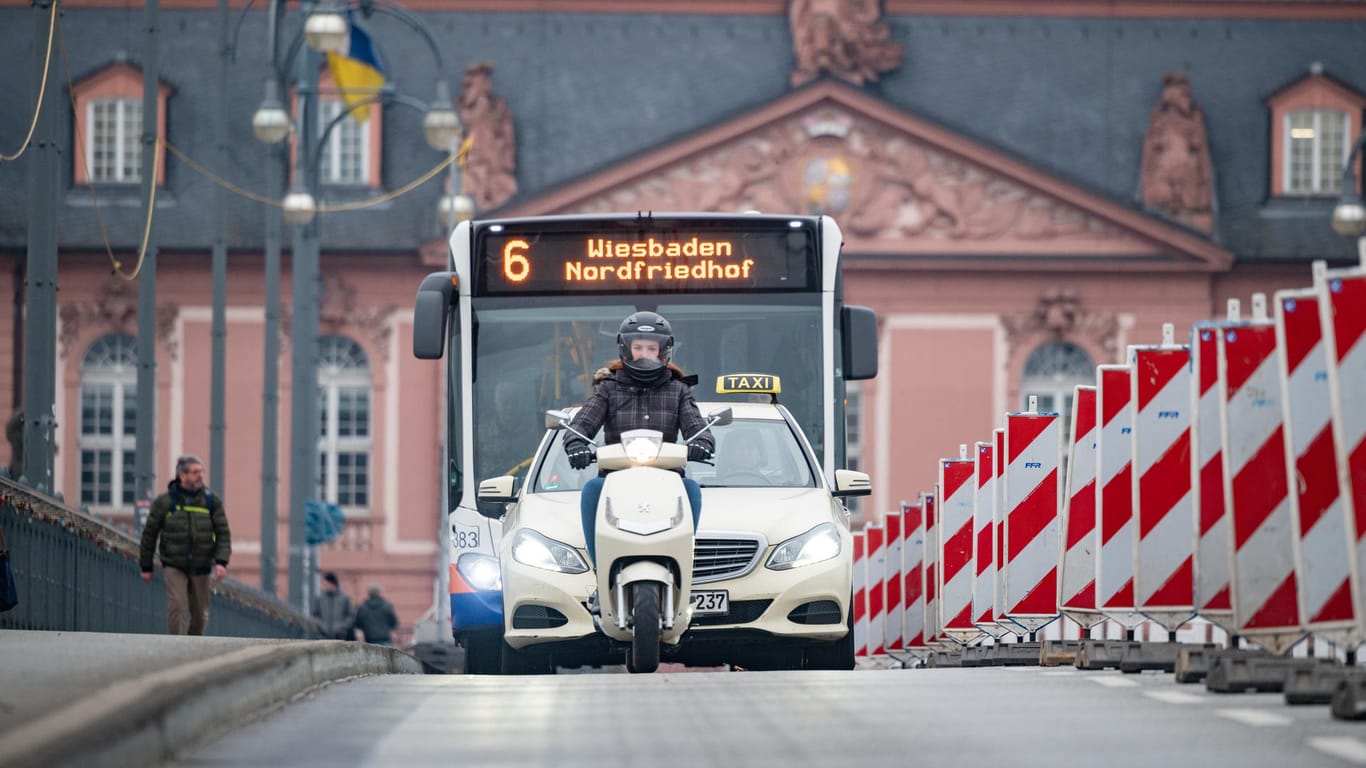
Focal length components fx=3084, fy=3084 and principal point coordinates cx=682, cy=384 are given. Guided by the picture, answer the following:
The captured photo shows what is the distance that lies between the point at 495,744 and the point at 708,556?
557cm

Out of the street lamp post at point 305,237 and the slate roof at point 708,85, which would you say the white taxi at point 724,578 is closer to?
the street lamp post at point 305,237

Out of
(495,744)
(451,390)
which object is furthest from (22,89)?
(495,744)

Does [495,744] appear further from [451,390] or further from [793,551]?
[451,390]

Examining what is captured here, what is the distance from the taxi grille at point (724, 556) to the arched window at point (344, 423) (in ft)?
155

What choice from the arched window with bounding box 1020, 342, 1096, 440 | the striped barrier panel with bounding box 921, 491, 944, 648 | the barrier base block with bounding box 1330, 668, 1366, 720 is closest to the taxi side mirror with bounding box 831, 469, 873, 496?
the striped barrier panel with bounding box 921, 491, 944, 648

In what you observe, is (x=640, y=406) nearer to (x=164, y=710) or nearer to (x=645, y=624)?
(x=645, y=624)

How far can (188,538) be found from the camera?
22031mm

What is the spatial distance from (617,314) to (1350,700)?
930 centimetres

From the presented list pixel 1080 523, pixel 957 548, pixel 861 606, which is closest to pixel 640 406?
pixel 1080 523

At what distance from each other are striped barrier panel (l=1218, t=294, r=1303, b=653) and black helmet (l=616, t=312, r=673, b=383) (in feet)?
9.74

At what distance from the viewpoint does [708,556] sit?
14.7 meters

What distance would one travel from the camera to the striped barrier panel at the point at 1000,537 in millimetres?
17531

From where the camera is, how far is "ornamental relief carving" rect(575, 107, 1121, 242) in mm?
59562

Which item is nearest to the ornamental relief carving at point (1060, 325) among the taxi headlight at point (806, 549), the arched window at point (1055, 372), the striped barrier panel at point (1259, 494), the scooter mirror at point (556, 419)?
the arched window at point (1055, 372)
